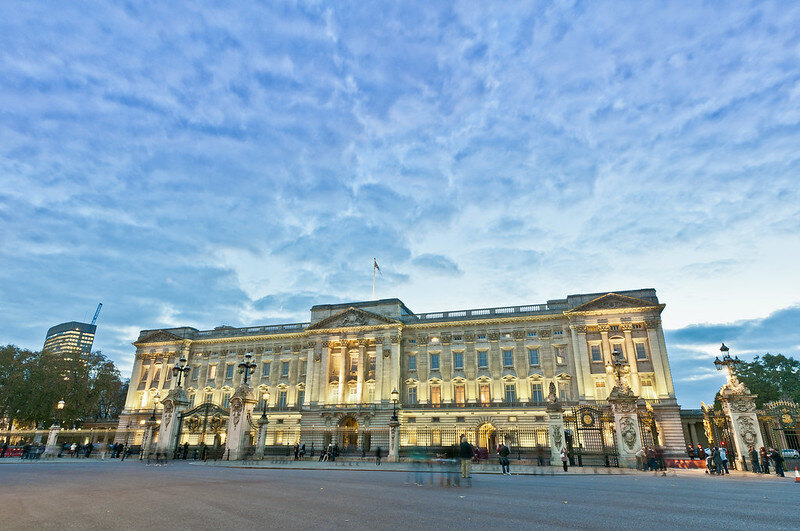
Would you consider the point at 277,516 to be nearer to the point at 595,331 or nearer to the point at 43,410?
the point at 595,331

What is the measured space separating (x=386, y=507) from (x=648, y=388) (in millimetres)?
47902

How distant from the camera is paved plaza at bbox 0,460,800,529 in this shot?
27.6 ft

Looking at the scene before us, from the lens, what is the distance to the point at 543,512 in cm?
975

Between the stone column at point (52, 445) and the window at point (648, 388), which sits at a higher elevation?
the window at point (648, 388)

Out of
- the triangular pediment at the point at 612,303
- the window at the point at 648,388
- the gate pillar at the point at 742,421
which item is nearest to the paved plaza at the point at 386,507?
the gate pillar at the point at 742,421

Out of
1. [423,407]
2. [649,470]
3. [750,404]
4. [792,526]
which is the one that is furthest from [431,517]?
[423,407]

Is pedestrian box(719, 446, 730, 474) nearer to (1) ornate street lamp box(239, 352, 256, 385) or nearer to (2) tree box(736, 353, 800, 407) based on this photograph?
(1) ornate street lamp box(239, 352, 256, 385)

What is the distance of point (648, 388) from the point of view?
49469mm

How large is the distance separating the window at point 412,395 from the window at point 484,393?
309 inches

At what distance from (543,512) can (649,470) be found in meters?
18.9

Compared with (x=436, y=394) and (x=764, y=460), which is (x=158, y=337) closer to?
(x=436, y=394)

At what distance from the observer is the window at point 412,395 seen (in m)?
56.9

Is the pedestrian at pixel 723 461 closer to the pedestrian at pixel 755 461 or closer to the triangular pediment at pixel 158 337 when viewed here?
the pedestrian at pixel 755 461

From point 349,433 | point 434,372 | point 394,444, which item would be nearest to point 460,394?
point 434,372
